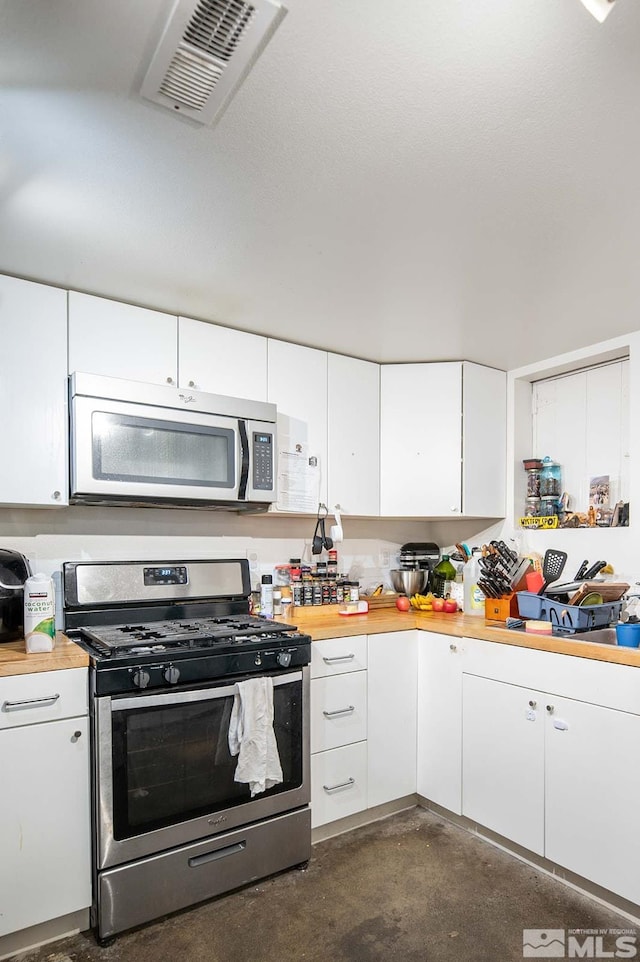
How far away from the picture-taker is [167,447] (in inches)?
95.5


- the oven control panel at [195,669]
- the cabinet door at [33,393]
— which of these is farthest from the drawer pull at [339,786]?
the cabinet door at [33,393]

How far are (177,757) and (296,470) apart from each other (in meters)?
1.36

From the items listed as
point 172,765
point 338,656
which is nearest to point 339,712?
point 338,656

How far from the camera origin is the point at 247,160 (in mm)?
1510

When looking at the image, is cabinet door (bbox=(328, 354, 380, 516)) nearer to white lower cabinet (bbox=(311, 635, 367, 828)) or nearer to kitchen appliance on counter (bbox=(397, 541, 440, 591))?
kitchen appliance on counter (bbox=(397, 541, 440, 591))

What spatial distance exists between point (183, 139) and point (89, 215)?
0.50m

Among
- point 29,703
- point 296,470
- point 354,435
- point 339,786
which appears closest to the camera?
point 29,703

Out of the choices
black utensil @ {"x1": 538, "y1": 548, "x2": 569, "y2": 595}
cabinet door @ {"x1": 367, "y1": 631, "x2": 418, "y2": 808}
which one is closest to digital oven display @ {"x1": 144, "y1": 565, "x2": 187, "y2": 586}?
cabinet door @ {"x1": 367, "y1": 631, "x2": 418, "y2": 808}

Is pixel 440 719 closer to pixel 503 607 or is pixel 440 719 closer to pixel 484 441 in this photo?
pixel 503 607

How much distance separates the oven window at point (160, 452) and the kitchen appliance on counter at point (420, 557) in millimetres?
1365

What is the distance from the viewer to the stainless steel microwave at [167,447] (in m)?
2.24

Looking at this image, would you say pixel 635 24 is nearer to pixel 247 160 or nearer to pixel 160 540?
pixel 247 160

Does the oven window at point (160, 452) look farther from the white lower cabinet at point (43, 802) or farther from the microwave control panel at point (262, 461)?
the white lower cabinet at point (43, 802)

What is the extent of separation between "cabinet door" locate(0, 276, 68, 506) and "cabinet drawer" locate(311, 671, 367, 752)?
50.6 inches
